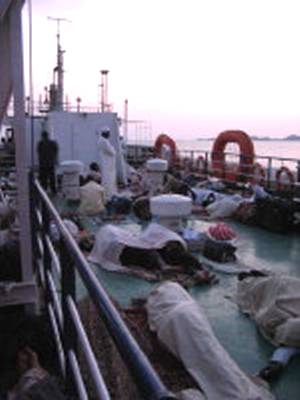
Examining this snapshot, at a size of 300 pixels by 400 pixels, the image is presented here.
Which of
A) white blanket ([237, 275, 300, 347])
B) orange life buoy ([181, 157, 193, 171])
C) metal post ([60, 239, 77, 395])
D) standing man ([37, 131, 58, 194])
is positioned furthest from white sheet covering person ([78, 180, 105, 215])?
metal post ([60, 239, 77, 395])

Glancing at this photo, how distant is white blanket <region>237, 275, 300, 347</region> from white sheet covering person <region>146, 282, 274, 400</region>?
62 cm

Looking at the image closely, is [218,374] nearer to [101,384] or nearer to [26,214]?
[26,214]

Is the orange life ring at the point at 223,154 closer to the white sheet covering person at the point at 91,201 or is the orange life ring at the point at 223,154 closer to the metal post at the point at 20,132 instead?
the white sheet covering person at the point at 91,201

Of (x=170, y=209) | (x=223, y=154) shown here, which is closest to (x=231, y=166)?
(x=223, y=154)

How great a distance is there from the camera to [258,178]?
424 inches

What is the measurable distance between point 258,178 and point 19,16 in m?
8.28

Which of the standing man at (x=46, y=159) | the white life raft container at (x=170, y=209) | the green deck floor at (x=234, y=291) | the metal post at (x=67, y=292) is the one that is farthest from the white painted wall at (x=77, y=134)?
the metal post at (x=67, y=292)

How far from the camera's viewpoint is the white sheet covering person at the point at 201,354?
9.21ft

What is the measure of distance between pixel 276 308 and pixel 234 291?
1073 mm

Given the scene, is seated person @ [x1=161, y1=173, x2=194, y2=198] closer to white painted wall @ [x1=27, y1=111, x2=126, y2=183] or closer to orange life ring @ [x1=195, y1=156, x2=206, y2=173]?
orange life ring @ [x1=195, y1=156, x2=206, y2=173]

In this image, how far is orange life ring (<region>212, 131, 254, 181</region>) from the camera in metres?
12.9

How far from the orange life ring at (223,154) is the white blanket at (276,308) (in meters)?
8.19

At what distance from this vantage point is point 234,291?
500 cm

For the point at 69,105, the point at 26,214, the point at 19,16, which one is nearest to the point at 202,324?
the point at 26,214
